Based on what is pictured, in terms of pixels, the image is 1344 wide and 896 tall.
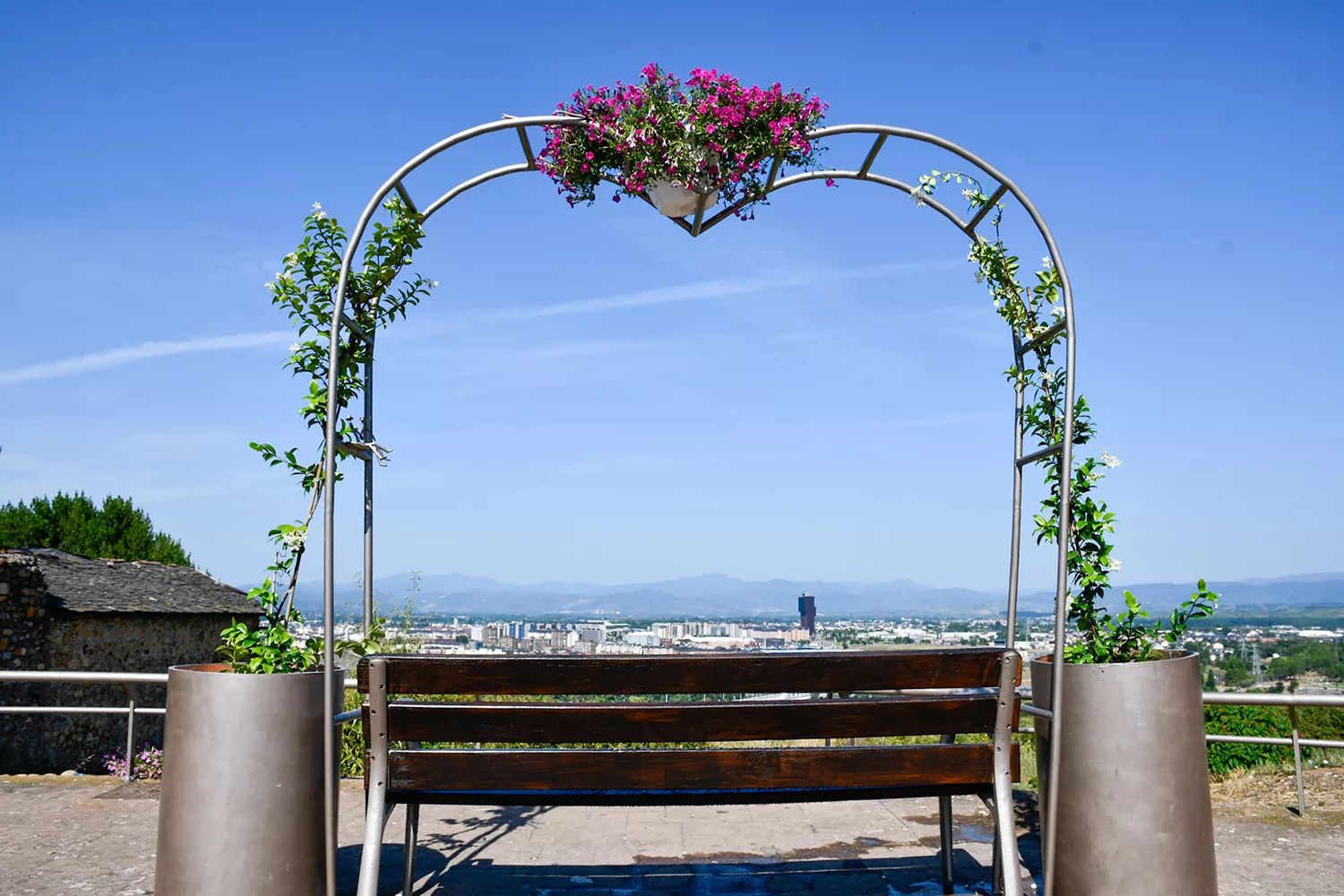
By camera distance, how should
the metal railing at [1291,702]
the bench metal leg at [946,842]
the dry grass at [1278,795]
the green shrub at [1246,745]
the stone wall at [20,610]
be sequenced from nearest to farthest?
1. the bench metal leg at [946,842]
2. the metal railing at [1291,702]
3. the dry grass at [1278,795]
4. the green shrub at [1246,745]
5. the stone wall at [20,610]

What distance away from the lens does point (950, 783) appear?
3.18 metres

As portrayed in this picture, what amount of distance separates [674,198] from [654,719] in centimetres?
183

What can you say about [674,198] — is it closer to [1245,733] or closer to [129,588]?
[1245,733]

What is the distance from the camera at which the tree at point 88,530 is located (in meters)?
31.4

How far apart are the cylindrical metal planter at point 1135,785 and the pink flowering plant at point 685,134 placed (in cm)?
203

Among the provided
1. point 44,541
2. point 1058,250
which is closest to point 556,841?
point 1058,250

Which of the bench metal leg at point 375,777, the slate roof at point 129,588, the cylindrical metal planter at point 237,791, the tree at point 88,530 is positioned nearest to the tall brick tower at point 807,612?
the bench metal leg at point 375,777

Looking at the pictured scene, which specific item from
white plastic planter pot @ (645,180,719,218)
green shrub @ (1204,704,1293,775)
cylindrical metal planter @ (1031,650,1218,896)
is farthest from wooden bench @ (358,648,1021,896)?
green shrub @ (1204,704,1293,775)

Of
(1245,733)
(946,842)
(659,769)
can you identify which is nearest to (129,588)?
(1245,733)

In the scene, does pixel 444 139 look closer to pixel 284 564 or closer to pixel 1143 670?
pixel 284 564

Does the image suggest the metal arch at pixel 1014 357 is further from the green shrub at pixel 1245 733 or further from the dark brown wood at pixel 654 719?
the green shrub at pixel 1245 733

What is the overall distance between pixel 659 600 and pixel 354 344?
142 metres

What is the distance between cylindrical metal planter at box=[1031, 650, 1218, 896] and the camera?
3.02 metres

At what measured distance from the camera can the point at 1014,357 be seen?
412 cm
